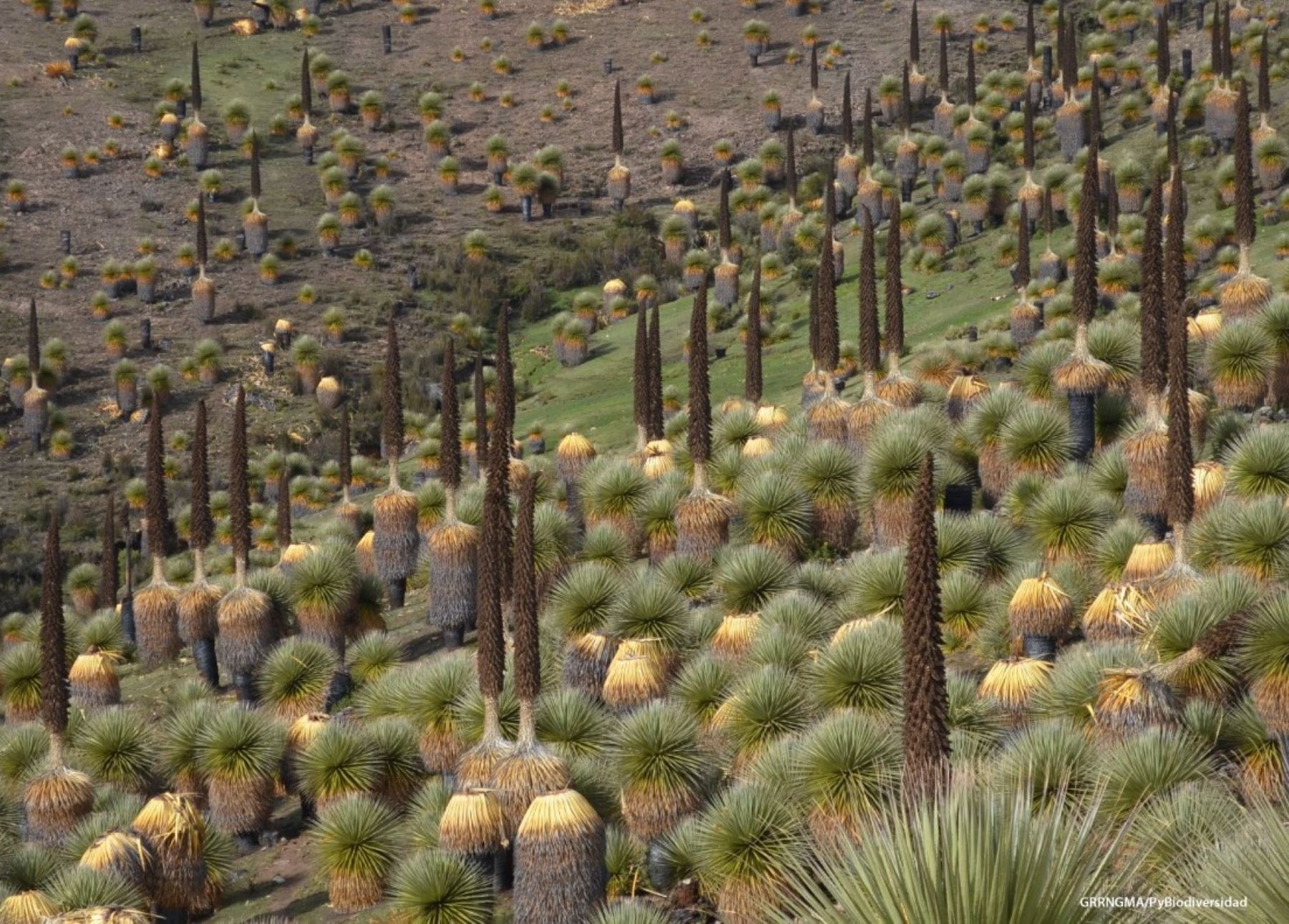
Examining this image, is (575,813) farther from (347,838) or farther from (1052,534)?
(1052,534)

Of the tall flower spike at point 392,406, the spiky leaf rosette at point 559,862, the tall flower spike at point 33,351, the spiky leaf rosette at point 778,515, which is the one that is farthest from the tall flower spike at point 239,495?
the tall flower spike at point 33,351

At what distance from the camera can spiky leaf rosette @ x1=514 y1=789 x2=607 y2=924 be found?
16.8 m

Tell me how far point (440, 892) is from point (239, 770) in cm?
571

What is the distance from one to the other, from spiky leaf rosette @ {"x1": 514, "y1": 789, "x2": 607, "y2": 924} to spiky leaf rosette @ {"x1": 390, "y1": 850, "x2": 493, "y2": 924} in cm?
81

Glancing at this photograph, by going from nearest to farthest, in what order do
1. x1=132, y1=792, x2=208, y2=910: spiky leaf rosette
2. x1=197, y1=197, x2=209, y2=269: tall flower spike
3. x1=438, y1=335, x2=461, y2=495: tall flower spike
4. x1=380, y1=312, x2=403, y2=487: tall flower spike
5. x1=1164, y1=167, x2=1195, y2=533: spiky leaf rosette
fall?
x1=1164, y1=167, x2=1195, y2=533: spiky leaf rosette < x1=132, y1=792, x2=208, y2=910: spiky leaf rosette < x1=438, y1=335, x2=461, y2=495: tall flower spike < x1=380, y1=312, x2=403, y2=487: tall flower spike < x1=197, y1=197, x2=209, y2=269: tall flower spike

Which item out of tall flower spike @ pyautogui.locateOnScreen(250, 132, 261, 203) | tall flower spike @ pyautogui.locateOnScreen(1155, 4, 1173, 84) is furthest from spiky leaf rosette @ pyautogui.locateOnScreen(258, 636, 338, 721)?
tall flower spike @ pyautogui.locateOnScreen(1155, 4, 1173, 84)

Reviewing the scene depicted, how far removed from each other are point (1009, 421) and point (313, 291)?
101 feet

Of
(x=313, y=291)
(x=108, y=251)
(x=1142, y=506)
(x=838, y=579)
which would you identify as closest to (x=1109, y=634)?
(x=1142, y=506)

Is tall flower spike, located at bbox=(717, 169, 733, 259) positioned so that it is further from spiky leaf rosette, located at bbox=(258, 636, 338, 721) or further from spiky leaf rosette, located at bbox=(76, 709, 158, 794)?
spiky leaf rosette, located at bbox=(76, 709, 158, 794)

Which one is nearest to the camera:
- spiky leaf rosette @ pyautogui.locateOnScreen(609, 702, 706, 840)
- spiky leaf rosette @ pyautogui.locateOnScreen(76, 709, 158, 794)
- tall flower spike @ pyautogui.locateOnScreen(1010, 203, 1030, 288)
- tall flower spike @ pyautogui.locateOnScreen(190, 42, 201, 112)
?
spiky leaf rosette @ pyautogui.locateOnScreen(609, 702, 706, 840)

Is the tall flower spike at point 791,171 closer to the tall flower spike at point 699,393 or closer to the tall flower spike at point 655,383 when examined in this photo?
the tall flower spike at point 655,383

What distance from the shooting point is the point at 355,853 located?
1975cm

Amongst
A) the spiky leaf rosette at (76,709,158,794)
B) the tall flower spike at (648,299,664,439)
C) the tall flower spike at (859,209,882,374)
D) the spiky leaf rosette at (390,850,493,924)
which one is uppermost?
the tall flower spike at (859,209,882,374)

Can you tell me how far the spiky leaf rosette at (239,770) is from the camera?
22484 millimetres
